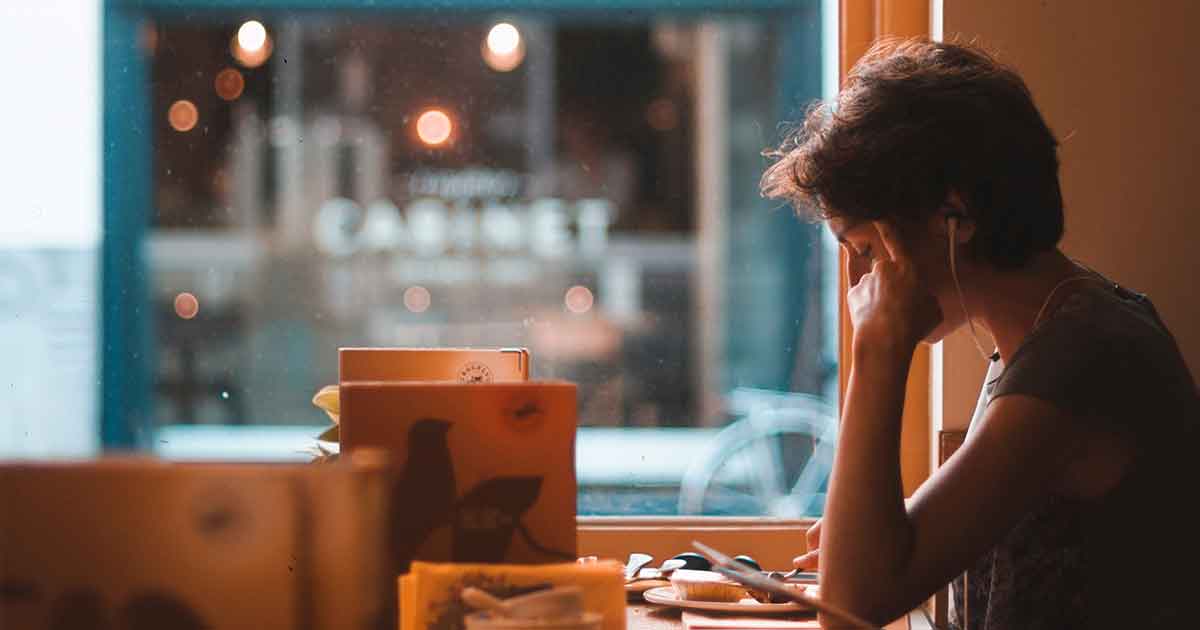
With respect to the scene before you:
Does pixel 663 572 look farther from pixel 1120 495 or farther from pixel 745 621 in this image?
pixel 1120 495

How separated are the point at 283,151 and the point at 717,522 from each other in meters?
1.10

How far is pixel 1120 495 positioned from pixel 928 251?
1.15 ft

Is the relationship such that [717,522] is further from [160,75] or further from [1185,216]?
[160,75]

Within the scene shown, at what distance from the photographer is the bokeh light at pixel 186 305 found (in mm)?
2383

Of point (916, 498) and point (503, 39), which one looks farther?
point (503, 39)

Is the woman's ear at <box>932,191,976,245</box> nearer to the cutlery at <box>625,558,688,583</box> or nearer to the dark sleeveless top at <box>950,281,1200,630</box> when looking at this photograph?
the dark sleeveless top at <box>950,281,1200,630</box>

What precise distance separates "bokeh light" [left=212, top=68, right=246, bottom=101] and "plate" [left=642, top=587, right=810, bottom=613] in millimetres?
1321

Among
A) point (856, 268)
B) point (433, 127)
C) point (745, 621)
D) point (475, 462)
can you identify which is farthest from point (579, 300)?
point (475, 462)

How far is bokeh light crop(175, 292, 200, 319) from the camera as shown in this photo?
2383mm

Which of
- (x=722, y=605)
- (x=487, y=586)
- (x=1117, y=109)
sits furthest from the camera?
(x=1117, y=109)

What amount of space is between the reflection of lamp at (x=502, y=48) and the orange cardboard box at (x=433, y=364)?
41.5 inches

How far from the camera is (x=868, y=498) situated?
1339mm

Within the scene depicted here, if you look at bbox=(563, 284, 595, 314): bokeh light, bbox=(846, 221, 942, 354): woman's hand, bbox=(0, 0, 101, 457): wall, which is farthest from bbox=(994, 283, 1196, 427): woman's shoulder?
bbox=(0, 0, 101, 457): wall

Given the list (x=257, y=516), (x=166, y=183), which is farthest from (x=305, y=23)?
(x=257, y=516)
